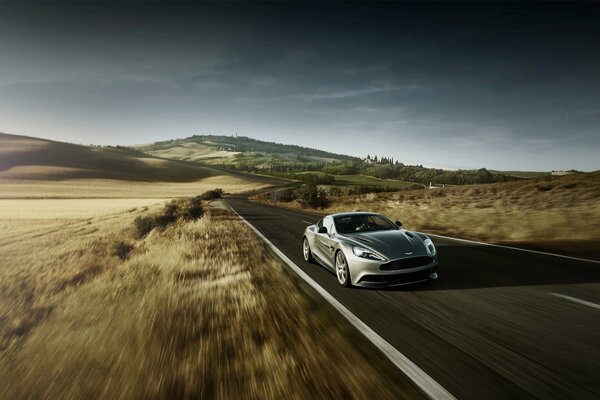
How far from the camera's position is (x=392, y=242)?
255 inches

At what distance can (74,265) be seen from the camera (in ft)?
32.8

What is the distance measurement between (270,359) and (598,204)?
1516 centimetres

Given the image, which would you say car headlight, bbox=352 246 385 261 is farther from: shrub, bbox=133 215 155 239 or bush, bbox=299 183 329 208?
bush, bbox=299 183 329 208

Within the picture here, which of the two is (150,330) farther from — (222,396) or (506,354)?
(506,354)

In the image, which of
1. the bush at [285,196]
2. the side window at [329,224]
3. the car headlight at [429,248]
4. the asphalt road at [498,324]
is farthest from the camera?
the bush at [285,196]

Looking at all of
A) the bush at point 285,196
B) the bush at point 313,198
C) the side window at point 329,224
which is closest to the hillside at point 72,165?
the bush at point 285,196

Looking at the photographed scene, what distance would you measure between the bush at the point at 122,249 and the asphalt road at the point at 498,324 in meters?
7.20

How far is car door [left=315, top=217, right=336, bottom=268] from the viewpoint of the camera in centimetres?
741

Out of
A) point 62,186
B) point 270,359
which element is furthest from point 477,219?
point 62,186

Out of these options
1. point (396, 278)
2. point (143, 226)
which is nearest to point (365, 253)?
point (396, 278)

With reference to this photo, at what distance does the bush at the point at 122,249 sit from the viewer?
11982 millimetres

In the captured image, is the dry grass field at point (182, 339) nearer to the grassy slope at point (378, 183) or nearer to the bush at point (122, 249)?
the bush at point (122, 249)

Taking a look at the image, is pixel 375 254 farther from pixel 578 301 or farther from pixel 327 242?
pixel 578 301

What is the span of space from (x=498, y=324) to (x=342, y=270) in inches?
111
